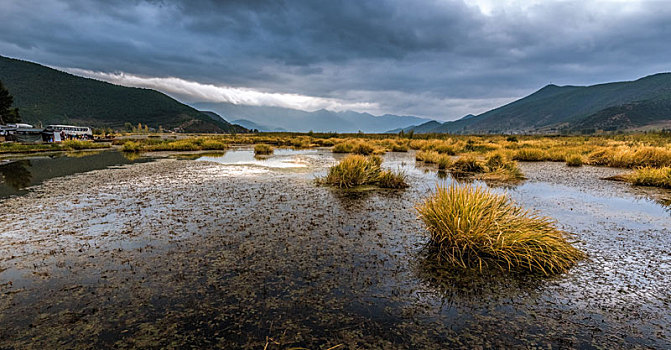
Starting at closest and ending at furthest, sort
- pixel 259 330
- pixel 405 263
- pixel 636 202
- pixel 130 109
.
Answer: pixel 259 330 → pixel 405 263 → pixel 636 202 → pixel 130 109

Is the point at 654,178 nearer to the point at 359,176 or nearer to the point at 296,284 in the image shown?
the point at 359,176

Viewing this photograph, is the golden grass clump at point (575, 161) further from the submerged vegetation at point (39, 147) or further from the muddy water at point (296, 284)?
the submerged vegetation at point (39, 147)

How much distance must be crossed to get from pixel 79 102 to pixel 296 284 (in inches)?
5076

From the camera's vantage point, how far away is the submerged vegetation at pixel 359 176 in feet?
31.6

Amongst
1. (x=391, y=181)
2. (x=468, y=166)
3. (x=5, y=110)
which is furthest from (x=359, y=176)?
(x=5, y=110)

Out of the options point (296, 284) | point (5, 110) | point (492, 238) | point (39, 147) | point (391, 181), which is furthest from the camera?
point (5, 110)

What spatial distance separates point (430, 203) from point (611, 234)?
323 centimetres

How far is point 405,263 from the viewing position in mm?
3973

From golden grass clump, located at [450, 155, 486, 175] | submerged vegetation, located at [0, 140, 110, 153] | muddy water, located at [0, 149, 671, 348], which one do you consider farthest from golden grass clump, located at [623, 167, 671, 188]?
submerged vegetation, located at [0, 140, 110, 153]

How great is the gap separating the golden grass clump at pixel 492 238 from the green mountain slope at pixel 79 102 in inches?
4337

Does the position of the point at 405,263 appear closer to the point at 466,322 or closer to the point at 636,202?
the point at 466,322

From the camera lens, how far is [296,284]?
3365mm

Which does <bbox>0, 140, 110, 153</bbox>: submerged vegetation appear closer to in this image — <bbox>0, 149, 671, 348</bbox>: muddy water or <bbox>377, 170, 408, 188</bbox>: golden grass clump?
<bbox>0, 149, 671, 348</bbox>: muddy water

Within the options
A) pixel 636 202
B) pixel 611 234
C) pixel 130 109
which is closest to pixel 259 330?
pixel 611 234
